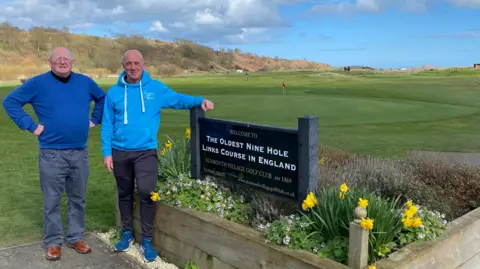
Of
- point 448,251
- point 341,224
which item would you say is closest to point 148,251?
point 341,224

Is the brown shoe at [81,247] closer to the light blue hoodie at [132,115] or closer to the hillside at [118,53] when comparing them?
the light blue hoodie at [132,115]

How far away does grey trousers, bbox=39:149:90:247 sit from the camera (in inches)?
197

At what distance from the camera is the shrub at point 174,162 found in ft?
18.4

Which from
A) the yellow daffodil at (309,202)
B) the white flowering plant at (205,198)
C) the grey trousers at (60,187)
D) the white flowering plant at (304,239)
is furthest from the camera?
the grey trousers at (60,187)

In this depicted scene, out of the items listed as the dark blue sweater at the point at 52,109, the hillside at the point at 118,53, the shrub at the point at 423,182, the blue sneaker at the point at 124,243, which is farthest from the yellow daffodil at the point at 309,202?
the hillside at the point at 118,53

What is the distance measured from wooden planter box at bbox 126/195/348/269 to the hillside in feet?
290

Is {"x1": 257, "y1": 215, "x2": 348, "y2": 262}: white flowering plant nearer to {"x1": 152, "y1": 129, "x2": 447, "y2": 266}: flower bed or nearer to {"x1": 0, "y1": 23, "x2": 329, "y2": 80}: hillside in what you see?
{"x1": 152, "y1": 129, "x2": 447, "y2": 266}: flower bed

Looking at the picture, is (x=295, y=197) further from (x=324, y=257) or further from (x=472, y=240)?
(x=472, y=240)

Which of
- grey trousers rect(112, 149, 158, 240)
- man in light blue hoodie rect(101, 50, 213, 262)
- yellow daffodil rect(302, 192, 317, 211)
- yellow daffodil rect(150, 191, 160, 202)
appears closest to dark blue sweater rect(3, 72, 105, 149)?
man in light blue hoodie rect(101, 50, 213, 262)

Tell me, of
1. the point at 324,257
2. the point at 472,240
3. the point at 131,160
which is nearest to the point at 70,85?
the point at 131,160

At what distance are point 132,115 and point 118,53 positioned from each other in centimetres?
12159

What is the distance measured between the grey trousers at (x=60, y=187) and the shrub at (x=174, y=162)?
85cm

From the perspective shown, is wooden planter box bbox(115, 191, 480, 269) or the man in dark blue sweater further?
the man in dark blue sweater

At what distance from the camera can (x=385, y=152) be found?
10.9m
